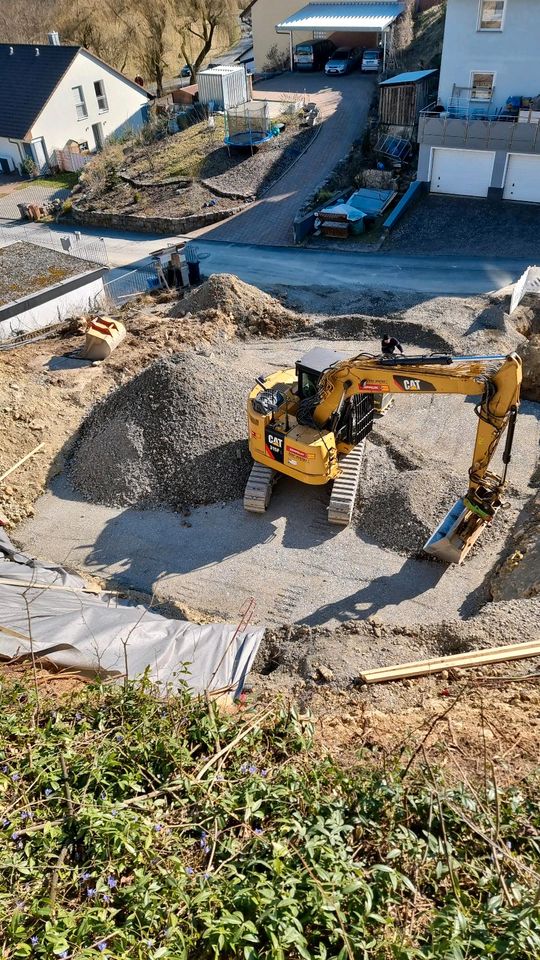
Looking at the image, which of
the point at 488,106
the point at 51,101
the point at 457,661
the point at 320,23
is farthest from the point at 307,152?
the point at 457,661

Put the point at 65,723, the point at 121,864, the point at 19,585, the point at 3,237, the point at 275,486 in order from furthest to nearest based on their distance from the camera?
the point at 3,237
the point at 275,486
the point at 19,585
the point at 65,723
the point at 121,864

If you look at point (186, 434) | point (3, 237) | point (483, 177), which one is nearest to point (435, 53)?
point (483, 177)

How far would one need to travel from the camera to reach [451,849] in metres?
5.32

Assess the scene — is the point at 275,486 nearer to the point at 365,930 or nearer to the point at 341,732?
the point at 341,732

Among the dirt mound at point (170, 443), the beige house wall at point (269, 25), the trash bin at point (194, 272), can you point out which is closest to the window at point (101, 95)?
the beige house wall at point (269, 25)

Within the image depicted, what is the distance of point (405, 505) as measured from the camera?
523 inches

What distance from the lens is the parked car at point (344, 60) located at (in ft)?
128

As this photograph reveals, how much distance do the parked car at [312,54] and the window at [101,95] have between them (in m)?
11.3

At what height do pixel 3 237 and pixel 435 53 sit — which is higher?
pixel 435 53

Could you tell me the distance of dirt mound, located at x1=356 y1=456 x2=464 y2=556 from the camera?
42.7 feet

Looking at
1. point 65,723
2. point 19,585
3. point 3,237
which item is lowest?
point 3,237

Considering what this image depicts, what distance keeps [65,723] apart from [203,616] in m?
5.75

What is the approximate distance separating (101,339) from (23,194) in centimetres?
2217

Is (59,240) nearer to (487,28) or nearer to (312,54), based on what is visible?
(487,28)
